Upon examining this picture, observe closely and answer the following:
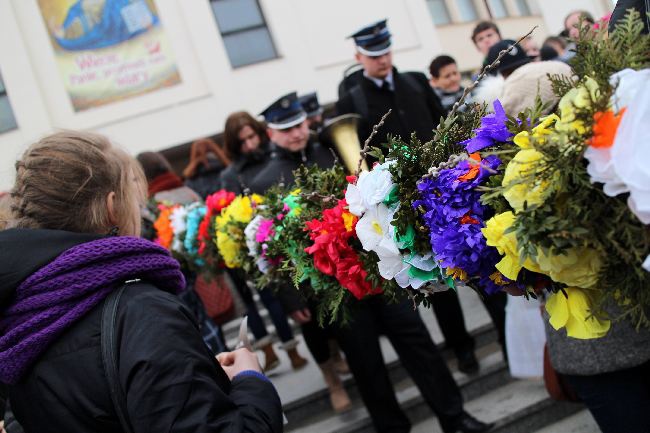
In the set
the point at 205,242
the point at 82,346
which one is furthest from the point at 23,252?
the point at 205,242

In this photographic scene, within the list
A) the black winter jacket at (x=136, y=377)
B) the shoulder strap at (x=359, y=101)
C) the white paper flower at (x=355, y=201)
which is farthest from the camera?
the shoulder strap at (x=359, y=101)

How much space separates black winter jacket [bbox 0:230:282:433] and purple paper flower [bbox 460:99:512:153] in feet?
2.75

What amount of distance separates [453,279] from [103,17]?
40.1 ft

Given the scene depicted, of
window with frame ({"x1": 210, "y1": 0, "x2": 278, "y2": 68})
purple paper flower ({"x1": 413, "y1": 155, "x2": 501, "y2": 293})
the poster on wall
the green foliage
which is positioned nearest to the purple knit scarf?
purple paper flower ({"x1": 413, "y1": 155, "x2": 501, "y2": 293})

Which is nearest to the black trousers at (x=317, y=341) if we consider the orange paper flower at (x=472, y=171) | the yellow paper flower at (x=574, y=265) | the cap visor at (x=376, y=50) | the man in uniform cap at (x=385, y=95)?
the man in uniform cap at (x=385, y=95)

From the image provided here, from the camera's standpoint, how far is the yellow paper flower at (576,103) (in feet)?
4.14

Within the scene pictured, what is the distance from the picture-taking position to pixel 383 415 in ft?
12.3

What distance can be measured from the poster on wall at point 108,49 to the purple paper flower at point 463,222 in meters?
11.8

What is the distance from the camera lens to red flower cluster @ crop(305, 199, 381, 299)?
7.14 feet

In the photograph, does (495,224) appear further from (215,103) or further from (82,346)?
(215,103)

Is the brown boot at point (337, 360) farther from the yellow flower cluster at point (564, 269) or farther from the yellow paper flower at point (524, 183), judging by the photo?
the yellow paper flower at point (524, 183)

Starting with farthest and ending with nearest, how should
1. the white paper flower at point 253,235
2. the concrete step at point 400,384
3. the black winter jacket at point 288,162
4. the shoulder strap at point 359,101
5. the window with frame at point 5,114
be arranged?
the window with frame at point 5,114, the shoulder strap at point 359,101, the concrete step at point 400,384, the black winter jacket at point 288,162, the white paper flower at point 253,235

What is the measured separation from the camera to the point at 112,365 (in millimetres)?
1570

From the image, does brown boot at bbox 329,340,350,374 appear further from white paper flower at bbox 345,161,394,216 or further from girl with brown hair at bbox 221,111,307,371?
white paper flower at bbox 345,161,394,216
